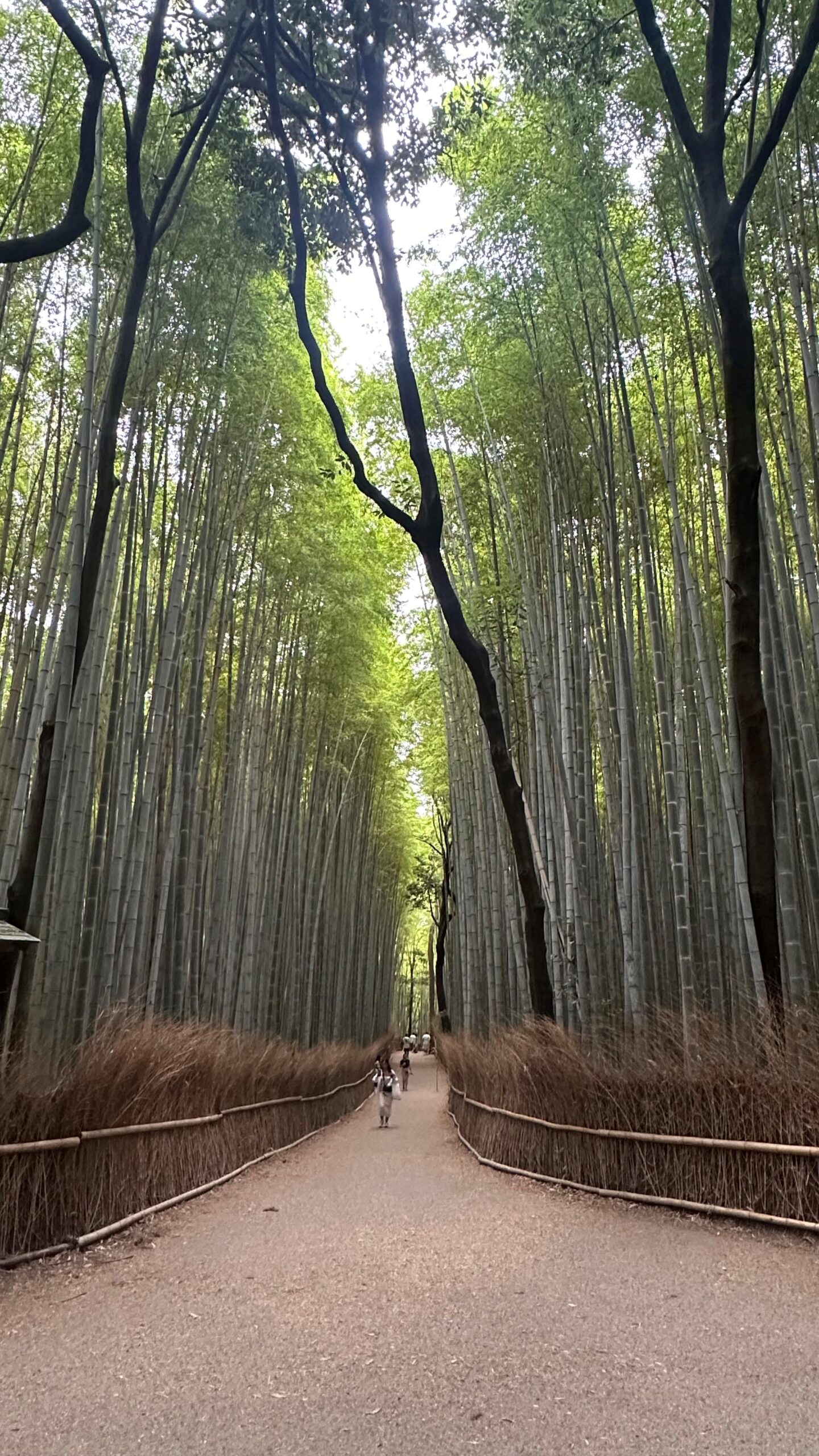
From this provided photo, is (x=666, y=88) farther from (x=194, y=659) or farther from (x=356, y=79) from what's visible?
(x=194, y=659)

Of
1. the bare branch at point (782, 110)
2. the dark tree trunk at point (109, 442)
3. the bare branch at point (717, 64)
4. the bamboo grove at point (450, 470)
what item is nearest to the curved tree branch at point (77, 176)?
the bamboo grove at point (450, 470)

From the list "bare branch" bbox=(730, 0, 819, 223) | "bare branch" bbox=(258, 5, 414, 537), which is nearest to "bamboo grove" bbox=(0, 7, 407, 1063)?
"bare branch" bbox=(258, 5, 414, 537)

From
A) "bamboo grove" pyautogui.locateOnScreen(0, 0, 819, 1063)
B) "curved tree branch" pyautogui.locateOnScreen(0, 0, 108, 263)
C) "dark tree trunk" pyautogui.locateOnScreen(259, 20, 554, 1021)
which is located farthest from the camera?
"dark tree trunk" pyautogui.locateOnScreen(259, 20, 554, 1021)

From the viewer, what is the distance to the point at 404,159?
13.5 ft

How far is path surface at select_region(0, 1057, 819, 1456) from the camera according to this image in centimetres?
146

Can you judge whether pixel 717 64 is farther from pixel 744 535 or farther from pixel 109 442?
pixel 109 442

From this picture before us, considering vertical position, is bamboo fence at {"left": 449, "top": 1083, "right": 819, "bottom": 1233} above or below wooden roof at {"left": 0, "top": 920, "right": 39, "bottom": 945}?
below

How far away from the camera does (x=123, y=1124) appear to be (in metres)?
3.19

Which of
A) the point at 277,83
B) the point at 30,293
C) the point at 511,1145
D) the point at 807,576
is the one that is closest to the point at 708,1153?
the point at 511,1145

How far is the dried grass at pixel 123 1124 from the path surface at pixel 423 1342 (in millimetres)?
163

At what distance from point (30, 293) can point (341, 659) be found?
4.13m

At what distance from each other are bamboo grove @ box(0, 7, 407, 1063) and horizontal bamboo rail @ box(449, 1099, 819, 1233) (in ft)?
7.19

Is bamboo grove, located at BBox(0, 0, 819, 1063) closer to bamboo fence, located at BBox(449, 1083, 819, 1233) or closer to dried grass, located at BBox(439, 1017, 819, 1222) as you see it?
dried grass, located at BBox(439, 1017, 819, 1222)

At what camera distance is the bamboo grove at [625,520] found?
156 inches
